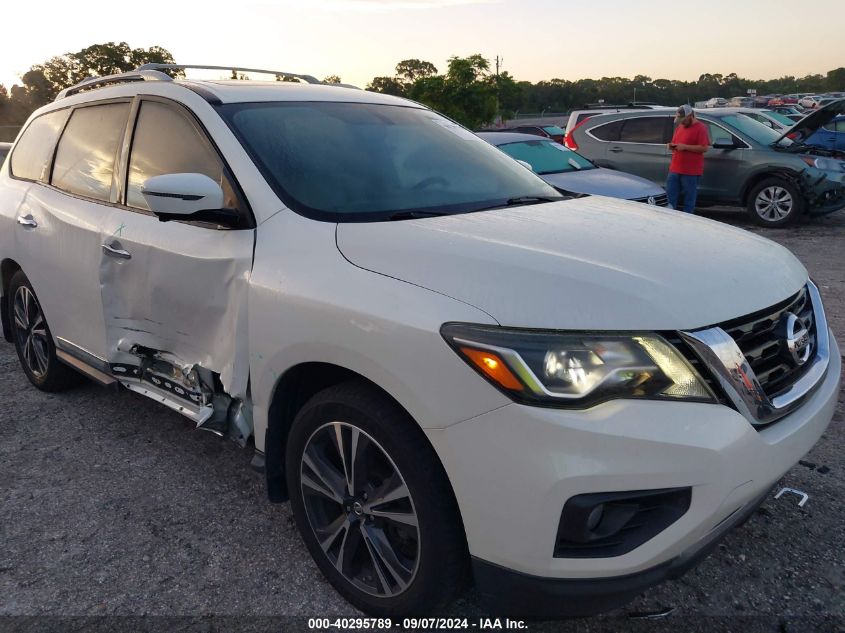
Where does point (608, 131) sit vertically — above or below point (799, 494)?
above

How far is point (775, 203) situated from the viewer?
10.5 m

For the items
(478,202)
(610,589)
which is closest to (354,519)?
(610,589)

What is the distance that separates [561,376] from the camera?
1.78 m

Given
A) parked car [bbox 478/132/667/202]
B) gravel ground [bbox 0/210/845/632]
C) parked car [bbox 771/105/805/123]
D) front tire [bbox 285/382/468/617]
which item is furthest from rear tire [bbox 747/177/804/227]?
parked car [bbox 771/105/805/123]

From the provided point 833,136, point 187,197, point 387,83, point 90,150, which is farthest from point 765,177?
point 387,83

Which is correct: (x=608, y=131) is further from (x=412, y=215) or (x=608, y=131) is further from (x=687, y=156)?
(x=412, y=215)

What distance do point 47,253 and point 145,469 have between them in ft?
4.31

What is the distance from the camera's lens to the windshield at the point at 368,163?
261 centimetres

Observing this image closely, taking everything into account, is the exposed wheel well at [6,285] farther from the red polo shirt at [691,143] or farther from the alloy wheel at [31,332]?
the red polo shirt at [691,143]

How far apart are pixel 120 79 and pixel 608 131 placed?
31.2 feet

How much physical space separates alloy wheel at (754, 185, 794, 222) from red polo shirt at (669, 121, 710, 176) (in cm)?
187

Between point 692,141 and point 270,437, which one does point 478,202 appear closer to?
point 270,437

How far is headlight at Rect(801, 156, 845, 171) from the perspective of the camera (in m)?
10.3

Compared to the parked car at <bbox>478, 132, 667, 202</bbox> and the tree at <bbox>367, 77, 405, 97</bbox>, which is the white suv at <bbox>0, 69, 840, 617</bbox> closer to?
the parked car at <bbox>478, 132, 667, 202</bbox>
